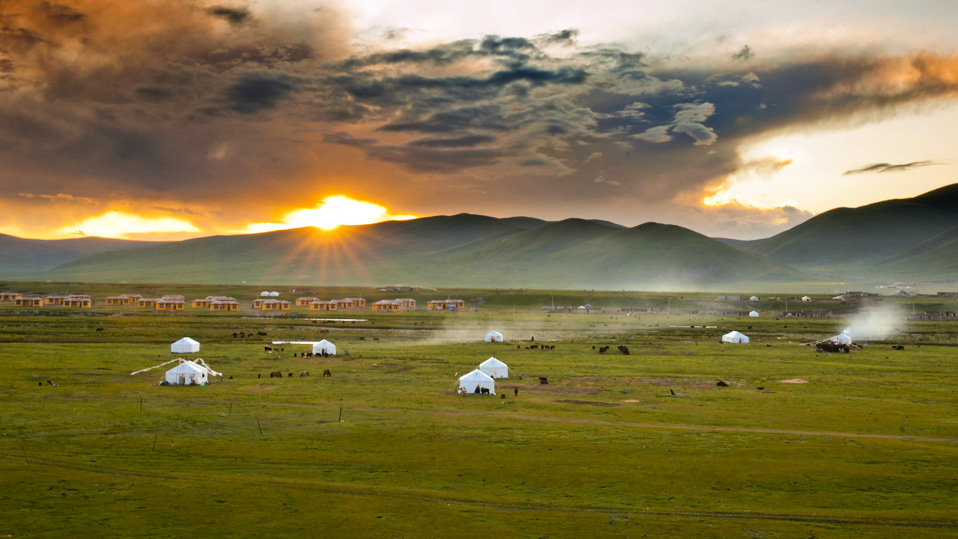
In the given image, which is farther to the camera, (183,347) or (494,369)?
(183,347)

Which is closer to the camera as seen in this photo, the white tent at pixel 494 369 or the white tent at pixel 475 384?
the white tent at pixel 475 384

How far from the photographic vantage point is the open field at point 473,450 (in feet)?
88.3

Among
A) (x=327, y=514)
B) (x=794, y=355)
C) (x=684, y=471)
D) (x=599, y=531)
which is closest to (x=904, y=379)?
(x=794, y=355)

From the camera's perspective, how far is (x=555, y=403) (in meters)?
55.7

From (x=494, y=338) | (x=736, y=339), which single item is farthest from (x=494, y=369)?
(x=736, y=339)

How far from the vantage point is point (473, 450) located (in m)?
Result: 39.2

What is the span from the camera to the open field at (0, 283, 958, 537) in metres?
26.9

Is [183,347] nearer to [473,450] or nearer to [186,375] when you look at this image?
[186,375]

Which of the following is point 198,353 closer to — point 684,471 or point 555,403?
point 555,403

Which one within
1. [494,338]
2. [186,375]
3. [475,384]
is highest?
[186,375]

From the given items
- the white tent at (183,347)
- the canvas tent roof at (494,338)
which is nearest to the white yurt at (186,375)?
the white tent at (183,347)

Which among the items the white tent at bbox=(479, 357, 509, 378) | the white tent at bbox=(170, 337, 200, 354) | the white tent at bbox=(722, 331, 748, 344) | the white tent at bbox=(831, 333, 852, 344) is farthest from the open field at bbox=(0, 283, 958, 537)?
the white tent at bbox=(722, 331, 748, 344)

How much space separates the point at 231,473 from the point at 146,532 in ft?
29.1

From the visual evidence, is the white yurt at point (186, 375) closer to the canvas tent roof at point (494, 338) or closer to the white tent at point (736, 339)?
the canvas tent roof at point (494, 338)
